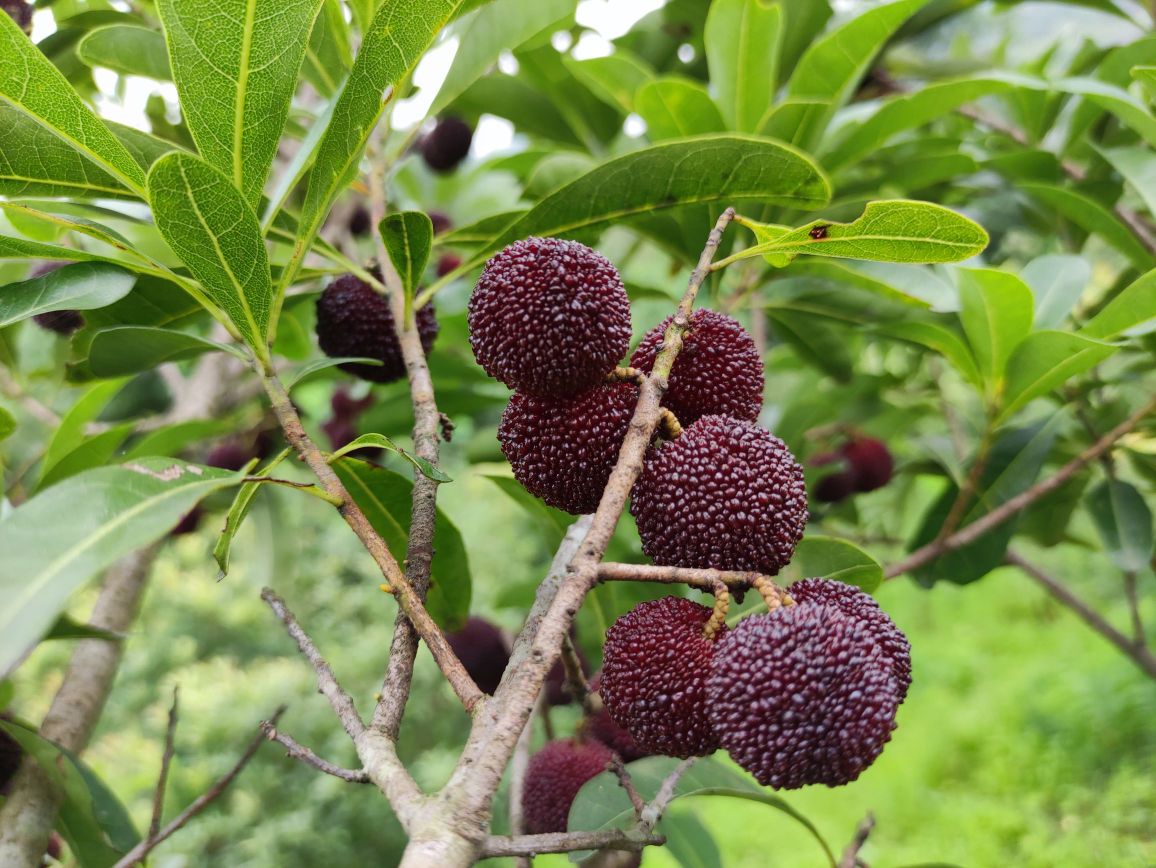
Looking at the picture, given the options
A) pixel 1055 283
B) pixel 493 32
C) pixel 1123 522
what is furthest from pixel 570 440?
pixel 1123 522

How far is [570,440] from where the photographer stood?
84 centimetres

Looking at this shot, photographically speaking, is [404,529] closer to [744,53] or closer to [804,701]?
[804,701]

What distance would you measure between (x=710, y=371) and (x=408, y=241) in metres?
0.34

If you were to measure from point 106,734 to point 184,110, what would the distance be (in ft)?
14.9

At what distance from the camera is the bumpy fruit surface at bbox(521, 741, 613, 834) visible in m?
1.25

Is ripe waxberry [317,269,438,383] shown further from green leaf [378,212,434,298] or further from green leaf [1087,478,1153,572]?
green leaf [1087,478,1153,572]

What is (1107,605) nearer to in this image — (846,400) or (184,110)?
(846,400)

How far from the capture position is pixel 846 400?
78.3 inches

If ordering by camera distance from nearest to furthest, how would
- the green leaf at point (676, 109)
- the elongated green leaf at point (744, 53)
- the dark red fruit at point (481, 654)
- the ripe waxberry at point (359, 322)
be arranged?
the ripe waxberry at point (359, 322) → the green leaf at point (676, 109) → the elongated green leaf at point (744, 53) → the dark red fruit at point (481, 654)

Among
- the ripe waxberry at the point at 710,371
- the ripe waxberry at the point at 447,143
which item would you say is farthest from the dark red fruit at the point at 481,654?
the ripe waxberry at the point at 447,143

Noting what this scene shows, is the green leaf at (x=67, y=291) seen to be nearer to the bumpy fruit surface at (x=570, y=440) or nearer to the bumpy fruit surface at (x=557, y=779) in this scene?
the bumpy fruit surface at (x=570, y=440)

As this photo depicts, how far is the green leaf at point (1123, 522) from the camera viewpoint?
1630mm

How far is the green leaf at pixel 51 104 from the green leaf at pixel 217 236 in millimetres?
147

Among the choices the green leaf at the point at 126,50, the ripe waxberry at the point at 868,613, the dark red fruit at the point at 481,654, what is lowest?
the dark red fruit at the point at 481,654
